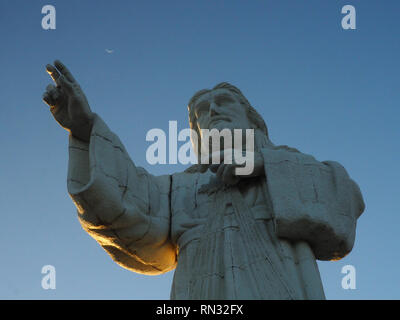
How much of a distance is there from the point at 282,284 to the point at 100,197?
1.95 m

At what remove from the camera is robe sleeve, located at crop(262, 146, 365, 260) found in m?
6.52

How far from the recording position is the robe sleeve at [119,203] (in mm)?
6617

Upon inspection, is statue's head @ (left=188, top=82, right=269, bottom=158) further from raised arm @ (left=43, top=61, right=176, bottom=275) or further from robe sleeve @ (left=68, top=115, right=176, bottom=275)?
raised arm @ (left=43, top=61, right=176, bottom=275)

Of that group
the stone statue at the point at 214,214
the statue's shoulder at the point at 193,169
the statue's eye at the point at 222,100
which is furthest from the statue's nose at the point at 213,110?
the stone statue at the point at 214,214

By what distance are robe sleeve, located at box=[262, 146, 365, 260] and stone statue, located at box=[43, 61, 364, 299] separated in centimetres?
1

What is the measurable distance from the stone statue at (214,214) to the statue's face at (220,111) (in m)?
0.58

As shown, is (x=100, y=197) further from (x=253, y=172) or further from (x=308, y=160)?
(x=308, y=160)

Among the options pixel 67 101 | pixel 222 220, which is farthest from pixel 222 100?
pixel 67 101

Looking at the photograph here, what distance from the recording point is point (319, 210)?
6598 millimetres

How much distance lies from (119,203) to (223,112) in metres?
2.13
